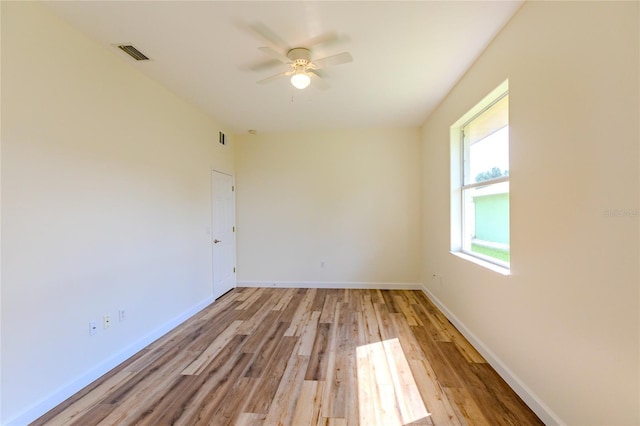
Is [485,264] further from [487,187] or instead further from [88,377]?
[88,377]

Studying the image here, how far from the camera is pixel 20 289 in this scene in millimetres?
1727

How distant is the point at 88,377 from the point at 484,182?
152 inches

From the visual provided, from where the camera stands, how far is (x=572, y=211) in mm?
1486

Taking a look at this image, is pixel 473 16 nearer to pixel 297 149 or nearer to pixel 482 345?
pixel 482 345

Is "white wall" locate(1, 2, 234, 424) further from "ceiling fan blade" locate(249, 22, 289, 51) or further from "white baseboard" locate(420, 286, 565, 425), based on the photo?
"white baseboard" locate(420, 286, 565, 425)

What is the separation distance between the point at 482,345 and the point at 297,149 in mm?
3853

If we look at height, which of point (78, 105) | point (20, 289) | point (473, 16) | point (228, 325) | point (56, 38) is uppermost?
point (473, 16)

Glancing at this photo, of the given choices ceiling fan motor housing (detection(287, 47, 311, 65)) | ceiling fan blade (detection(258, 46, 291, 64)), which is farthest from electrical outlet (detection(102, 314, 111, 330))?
ceiling fan motor housing (detection(287, 47, 311, 65))

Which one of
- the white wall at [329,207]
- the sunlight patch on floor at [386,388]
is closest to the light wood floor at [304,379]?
the sunlight patch on floor at [386,388]

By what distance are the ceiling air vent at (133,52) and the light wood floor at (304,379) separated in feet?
9.12

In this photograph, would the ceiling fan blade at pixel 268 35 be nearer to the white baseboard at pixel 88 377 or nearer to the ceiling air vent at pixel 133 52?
the ceiling air vent at pixel 133 52

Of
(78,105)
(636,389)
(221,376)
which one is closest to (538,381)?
(636,389)

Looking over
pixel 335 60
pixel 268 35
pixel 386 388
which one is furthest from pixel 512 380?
pixel 268 35

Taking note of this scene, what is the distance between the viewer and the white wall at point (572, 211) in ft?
3.94
